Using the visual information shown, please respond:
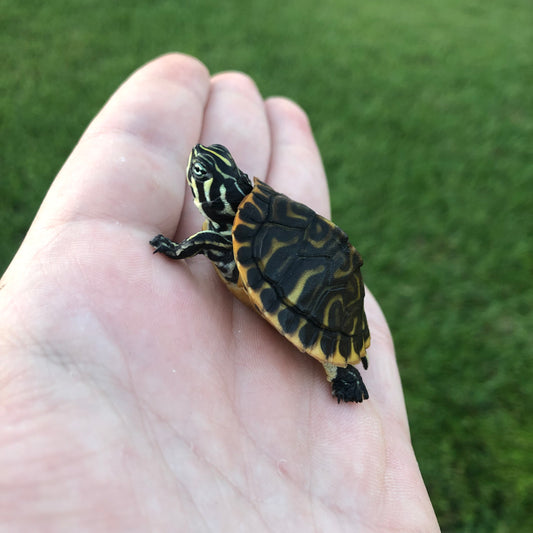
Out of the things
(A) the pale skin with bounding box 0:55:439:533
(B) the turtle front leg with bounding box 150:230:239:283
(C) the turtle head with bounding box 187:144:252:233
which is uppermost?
(C) the turtle head with bounding box 187:144:252:233

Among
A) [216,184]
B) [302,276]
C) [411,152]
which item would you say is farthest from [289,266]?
[411,152]

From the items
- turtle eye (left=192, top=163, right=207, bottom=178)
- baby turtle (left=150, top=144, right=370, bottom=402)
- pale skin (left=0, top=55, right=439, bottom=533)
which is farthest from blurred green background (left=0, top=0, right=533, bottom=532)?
turtle eye (left=192, top=163, right=207, bottom=178)

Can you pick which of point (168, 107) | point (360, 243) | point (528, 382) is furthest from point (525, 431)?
point (168, 107)

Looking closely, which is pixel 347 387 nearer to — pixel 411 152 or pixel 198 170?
pixel 198 170

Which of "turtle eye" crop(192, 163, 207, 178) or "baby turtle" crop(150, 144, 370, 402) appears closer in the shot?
"baby turtle" crop(150, 144, 370, 402)

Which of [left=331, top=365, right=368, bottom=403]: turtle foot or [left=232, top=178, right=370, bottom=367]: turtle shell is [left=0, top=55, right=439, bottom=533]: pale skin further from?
[left=232, top=178, right=370, bottom=367]: turtle shell
